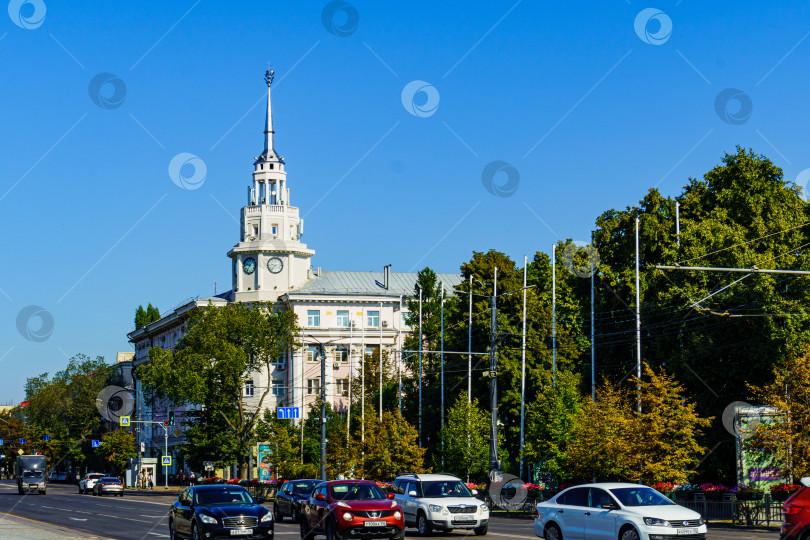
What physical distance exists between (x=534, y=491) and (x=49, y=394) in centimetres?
10662

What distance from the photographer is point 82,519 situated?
135ft

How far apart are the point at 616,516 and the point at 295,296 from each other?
Answer: 91.4 meters

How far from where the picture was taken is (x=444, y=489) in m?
31.2

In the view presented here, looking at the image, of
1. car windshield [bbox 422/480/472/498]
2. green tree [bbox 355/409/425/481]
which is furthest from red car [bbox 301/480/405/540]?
green tree [bbox 355/409/425/481]

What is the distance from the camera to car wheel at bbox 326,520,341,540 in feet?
84.5

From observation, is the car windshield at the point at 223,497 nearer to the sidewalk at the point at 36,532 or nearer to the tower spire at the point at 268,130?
the sidewalk at the point at 36,532

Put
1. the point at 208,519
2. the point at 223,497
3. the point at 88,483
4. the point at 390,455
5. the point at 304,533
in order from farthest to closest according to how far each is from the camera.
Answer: the point at 88,483 < the point at 390,455 < the point at 304,533 < the point at 223,497 < the point at 208,519

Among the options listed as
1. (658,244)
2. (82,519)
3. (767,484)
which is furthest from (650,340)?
(82,519)

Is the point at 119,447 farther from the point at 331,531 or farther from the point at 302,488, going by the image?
the point at 331,531

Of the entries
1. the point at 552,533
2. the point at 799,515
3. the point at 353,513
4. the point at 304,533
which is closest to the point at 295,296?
the point at 304,533

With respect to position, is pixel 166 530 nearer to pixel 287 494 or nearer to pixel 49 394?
pixel 287 494

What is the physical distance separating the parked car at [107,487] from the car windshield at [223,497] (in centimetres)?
5673

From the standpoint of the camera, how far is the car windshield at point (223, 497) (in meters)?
26.4

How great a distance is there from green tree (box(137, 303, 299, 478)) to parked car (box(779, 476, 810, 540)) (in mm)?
71851
